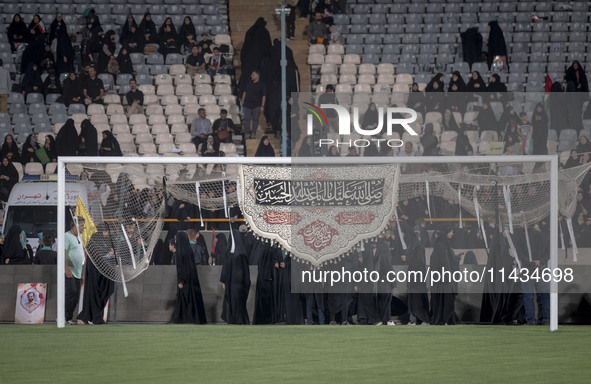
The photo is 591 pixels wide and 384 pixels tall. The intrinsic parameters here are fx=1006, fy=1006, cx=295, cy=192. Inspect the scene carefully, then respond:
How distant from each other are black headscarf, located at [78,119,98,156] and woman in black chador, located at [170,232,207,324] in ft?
20.8

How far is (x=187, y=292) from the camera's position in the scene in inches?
674

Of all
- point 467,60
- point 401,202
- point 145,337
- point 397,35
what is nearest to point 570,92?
point 467,60

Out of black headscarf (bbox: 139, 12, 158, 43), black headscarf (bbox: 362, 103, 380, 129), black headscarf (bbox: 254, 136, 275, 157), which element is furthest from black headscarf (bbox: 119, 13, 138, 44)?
black headscarf (bbox: 362, 103, 380, 129)

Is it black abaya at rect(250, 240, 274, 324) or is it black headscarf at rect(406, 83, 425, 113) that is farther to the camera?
black headscarf at rect(406, 83, 425, 113)

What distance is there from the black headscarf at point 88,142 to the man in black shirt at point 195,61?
3686 millimetres

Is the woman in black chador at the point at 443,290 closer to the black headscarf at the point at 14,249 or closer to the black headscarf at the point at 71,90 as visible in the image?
the black headscarf at the point at 14,249

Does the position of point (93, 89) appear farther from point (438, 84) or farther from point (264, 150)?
Answer: point (438, 84)

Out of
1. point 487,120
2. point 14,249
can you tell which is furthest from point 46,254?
point 487,120

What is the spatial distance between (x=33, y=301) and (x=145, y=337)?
3.77 m

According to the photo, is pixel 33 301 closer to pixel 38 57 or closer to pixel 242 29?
pixel 38 57

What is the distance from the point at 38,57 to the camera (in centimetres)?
2594

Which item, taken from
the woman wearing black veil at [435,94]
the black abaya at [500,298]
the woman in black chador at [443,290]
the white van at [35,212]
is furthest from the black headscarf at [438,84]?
the white van at [35,212]

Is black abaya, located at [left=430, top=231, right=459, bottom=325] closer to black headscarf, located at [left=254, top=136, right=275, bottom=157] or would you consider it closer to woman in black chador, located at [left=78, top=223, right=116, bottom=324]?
woman in black chador, located at [left=78, top=223, right=116, bottom=324]

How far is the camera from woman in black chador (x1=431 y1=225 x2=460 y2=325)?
16844 mm
